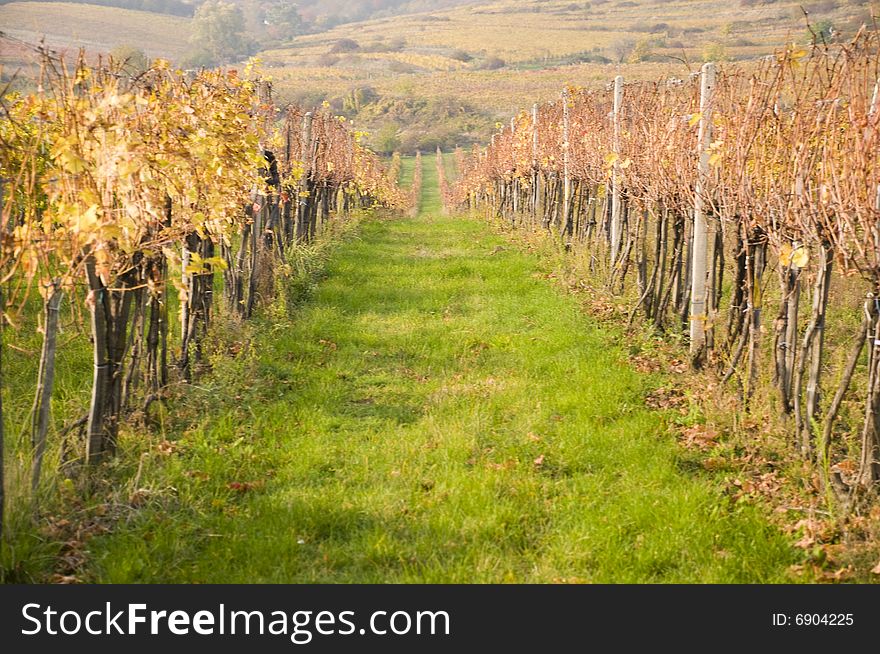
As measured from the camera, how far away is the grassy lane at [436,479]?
417cm

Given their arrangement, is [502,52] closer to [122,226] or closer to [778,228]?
[778,228]

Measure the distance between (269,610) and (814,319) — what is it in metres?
3.55

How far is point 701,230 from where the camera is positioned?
289 inches

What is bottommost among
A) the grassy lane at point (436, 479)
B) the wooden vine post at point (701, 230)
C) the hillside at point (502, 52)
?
the grassy lane at point (436, 479)

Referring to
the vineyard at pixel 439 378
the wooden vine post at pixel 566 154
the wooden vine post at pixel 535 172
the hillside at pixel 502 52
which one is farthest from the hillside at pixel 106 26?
the vineyard at pixel 439 378

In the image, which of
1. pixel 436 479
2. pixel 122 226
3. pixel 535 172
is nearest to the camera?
pixel 122 226

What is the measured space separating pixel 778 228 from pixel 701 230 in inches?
66.5

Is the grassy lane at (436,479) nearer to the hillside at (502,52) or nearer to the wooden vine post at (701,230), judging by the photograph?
the wooden vine post at (701,230)

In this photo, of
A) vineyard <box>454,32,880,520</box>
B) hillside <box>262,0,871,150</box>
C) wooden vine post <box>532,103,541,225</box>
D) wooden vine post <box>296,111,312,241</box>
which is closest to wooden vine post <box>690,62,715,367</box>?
vineyard <box>454,32,880,520</box>

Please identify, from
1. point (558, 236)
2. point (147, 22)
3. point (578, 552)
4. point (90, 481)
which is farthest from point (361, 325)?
point (147, 22)

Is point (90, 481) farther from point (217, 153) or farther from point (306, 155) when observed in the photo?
point (306, 155)

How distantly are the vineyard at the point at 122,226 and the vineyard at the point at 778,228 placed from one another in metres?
3.42

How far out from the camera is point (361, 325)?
30.6 feet

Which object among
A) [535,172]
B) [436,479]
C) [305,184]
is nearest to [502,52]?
[535,172]
